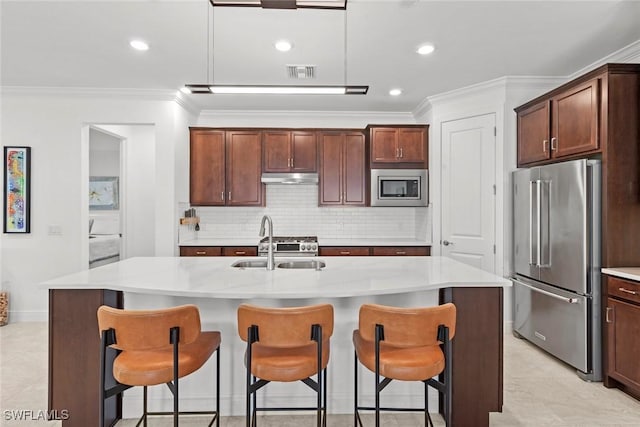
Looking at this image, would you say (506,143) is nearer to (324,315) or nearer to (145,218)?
(324,315)

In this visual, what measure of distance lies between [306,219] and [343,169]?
91cm

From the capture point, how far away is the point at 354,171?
5090mm

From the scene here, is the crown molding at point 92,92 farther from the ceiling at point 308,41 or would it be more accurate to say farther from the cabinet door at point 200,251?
the cabinet door at point 200,251

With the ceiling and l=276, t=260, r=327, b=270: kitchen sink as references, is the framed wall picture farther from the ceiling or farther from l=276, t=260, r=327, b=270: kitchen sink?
l=276, t=260, r=327, b=270: kitchen sink

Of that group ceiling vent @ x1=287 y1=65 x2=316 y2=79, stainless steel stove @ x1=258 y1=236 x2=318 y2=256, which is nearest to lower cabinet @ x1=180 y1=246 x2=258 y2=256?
stainless steel stove @ x1=258 y1=236 x2=318 y2=256

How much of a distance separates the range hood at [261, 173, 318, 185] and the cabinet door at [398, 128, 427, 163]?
1.21m

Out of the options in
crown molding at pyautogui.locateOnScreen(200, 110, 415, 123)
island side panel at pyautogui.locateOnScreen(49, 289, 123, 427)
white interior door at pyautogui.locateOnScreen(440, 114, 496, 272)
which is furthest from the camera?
crown molding at pyautogui.locateOnScreen(200, 110, 415, 123)

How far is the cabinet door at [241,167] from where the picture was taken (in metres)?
5.00

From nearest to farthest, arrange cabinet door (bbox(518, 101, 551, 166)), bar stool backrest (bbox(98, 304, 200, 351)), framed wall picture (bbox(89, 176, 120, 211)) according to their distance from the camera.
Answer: bar stool backrest (bbox(98, 304, 200, 351)) < cabinet door (bbox(518, 101, 551, 166)) < framed wall picture (bbox(89, 176, 120, 211))

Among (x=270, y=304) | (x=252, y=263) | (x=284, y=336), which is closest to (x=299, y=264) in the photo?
(x=252, y=263)

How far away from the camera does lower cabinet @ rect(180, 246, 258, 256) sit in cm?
454

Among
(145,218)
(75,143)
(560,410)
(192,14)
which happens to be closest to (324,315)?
(560,410)

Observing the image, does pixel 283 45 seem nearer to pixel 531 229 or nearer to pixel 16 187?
pixel 531 229

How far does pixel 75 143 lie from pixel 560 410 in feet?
17.5
